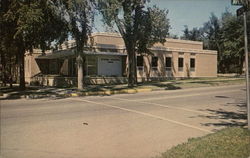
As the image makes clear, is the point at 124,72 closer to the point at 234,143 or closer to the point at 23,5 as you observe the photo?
the point at 23,5

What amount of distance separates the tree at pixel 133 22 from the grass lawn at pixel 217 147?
16.3m

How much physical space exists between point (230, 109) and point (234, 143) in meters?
6.74

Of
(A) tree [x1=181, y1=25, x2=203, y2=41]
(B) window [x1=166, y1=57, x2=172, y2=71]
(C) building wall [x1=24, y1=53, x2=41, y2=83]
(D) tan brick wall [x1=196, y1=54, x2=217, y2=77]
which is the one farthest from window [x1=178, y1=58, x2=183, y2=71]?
(A) tree [x1=181, y1=25, x2=203, y2=41]

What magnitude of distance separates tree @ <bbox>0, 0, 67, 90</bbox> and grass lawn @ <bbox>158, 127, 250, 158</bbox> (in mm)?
13426

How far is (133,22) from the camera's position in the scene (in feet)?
82.4

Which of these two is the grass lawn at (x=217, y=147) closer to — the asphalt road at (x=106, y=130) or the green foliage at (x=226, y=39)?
the asphalt road at (x=106, y=130)

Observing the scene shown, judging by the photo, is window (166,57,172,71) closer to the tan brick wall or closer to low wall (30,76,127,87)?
the tan brick wall

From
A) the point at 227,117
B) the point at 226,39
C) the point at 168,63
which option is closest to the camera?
the point at 227,117

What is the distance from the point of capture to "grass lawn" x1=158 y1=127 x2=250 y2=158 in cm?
562

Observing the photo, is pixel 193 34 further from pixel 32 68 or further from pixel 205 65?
pixel 32 68

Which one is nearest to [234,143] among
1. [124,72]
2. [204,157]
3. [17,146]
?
[204,157]

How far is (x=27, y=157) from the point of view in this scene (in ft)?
19.2

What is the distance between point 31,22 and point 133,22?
10.4 meters

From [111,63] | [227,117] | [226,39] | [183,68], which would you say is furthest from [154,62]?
[227,117]
